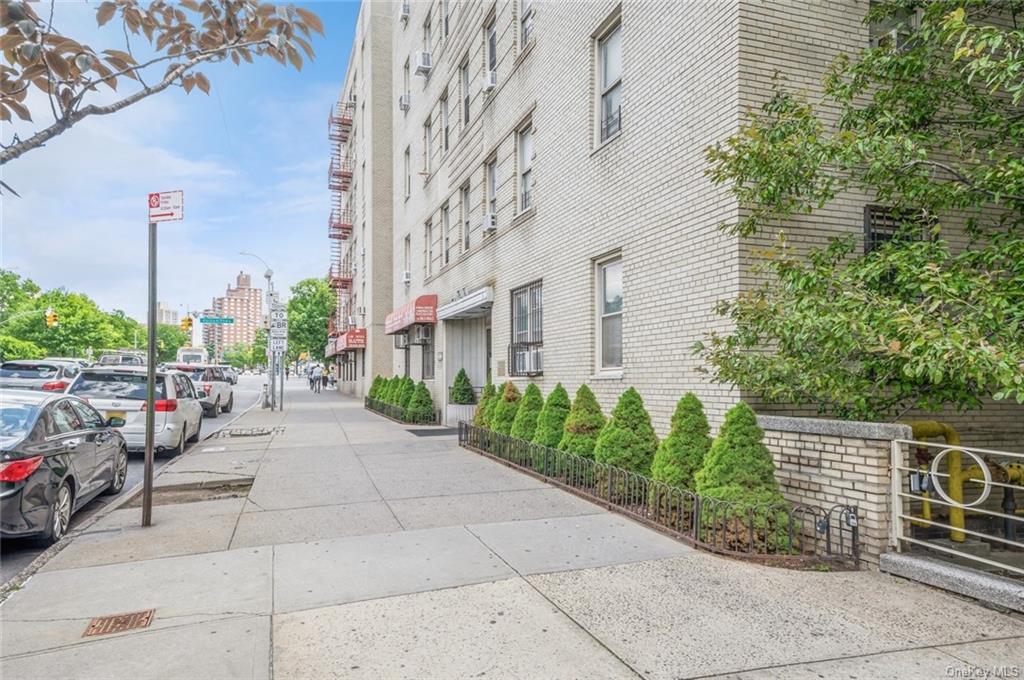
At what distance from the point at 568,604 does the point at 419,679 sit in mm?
1297

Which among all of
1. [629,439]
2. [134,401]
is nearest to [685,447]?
[629,439]

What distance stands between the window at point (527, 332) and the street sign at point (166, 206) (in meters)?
6.73

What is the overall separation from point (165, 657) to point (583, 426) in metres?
5.90

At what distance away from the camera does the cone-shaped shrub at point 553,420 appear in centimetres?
944

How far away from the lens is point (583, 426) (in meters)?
8.66

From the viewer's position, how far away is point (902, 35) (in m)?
7.82

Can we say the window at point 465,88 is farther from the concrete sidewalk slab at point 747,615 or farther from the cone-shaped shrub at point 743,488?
the concrete sidewalk slab at point 747,615

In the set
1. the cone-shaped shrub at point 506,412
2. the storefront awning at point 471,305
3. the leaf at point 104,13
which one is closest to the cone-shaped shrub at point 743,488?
the leaf at point 104,13

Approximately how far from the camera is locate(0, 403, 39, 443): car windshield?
5984 millimetres

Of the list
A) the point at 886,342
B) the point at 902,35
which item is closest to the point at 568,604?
the point at 886,342

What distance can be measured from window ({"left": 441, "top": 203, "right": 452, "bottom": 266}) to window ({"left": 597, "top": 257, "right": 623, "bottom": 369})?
904 cm

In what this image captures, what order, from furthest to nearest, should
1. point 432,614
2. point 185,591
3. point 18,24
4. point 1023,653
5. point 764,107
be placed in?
point 764,107, point 185,591, point 432,614, point 1023,653, point 18,24

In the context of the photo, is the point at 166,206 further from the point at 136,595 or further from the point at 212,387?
the point at 212,387

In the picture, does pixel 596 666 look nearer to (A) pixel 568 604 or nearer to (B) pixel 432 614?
(A) pixel 568 604
